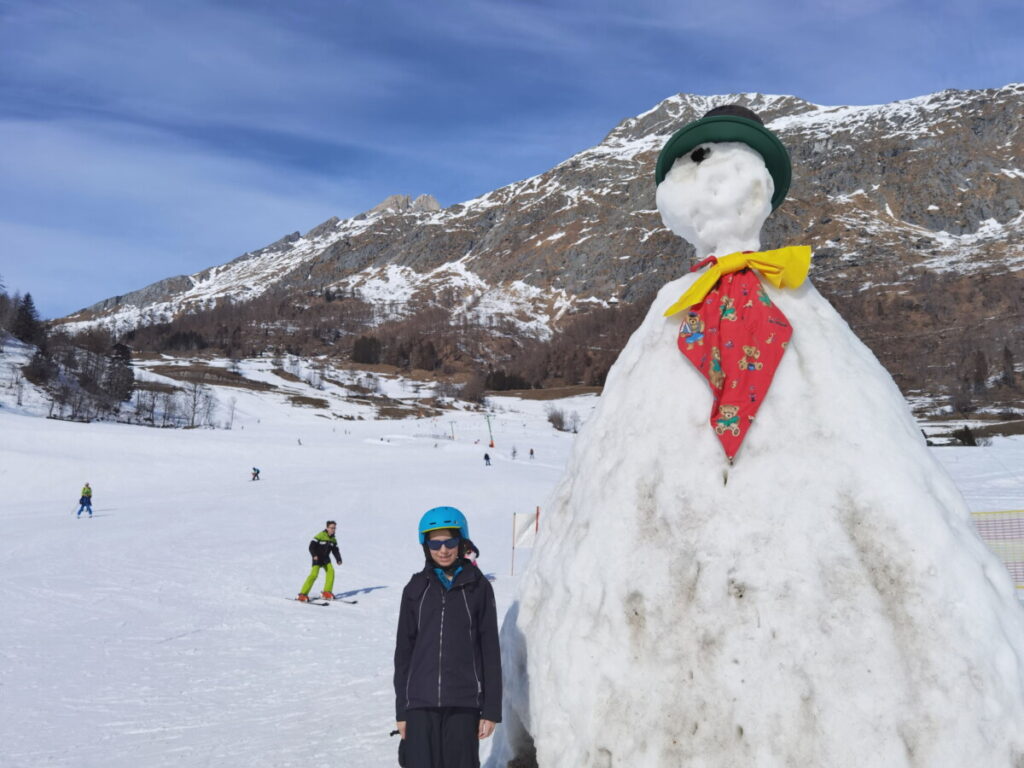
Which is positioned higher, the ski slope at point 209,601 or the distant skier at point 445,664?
the distant skier at point 445,664

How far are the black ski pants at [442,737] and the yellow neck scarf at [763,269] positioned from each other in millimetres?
2334

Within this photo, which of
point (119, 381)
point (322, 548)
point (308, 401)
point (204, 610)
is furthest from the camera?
point (308, 401)

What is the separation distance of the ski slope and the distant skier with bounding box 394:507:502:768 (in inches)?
83.5

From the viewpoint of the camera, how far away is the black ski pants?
11.2 ft

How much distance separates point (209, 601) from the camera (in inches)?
448

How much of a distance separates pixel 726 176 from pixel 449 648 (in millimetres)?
2962

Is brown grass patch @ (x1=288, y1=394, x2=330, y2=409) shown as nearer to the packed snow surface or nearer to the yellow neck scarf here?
the packed snow surface

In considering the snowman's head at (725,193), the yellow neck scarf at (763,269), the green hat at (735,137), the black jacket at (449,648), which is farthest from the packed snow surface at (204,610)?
the green hat at (735,137)

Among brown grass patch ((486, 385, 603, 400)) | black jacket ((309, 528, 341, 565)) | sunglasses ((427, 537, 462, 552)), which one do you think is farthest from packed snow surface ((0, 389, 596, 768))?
brown grass patch ((486, 385, 603, 400))

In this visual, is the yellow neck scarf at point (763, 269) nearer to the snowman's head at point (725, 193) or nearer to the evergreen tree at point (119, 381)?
the snowman's head at point (725, 193)

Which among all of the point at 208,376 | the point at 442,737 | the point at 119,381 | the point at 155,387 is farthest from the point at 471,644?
the point at 208,376

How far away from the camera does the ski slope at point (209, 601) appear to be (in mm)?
5840

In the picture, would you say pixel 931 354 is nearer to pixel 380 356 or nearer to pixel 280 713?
pixel 380 356

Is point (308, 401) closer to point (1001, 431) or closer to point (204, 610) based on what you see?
point (1001, 431)
